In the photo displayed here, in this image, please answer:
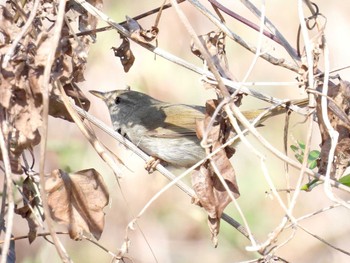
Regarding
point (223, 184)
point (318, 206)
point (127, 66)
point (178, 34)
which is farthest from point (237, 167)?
point (223, 184)

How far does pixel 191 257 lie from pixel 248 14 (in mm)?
1995

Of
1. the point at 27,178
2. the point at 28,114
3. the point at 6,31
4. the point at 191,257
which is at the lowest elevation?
the point at 191,257

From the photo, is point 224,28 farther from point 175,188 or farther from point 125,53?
point 175,188

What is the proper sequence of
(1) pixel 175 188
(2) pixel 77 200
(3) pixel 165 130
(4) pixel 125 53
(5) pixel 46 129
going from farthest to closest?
(1) pixel 175 188
(3) pixel 165 130
(4) pixel 125 53
(2) pixel 77 200
(5) pixel 46 129

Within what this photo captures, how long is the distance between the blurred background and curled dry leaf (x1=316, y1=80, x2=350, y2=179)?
9.38 feet

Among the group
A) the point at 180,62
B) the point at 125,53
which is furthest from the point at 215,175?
the point at 125,53

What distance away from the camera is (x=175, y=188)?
5559 mm

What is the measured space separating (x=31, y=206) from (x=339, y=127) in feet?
2.95

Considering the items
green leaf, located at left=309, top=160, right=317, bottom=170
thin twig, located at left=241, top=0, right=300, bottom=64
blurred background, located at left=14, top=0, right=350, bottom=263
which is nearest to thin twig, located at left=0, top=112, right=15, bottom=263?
thin twig, located at left=241, top=0, right=300, bottom=64

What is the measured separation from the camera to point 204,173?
2.08 metres

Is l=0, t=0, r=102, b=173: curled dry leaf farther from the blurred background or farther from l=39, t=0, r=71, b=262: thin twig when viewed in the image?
the blurred background

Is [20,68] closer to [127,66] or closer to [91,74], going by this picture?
[127,66]

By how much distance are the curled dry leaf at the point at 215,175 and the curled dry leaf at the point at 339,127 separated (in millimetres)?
265

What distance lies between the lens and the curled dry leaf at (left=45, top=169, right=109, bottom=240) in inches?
77.6
